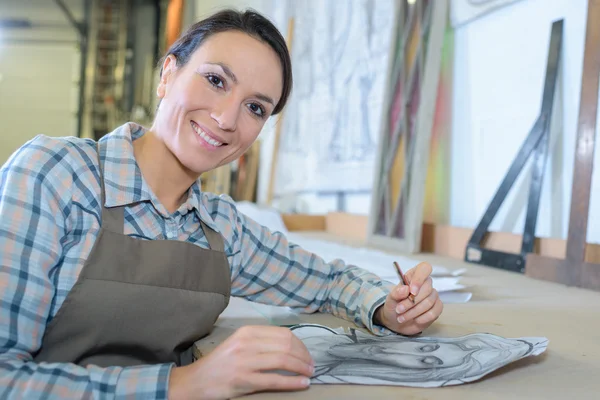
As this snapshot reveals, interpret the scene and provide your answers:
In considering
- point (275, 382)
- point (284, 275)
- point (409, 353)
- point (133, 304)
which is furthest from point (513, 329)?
point (133, 304)

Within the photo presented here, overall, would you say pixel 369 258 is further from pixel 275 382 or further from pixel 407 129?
pixel 275 382

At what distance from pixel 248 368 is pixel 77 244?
379mm

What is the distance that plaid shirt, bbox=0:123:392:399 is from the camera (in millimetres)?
765

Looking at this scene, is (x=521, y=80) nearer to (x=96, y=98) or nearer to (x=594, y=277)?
(x=594, y=277)

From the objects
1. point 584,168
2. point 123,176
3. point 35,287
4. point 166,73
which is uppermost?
point 166,73

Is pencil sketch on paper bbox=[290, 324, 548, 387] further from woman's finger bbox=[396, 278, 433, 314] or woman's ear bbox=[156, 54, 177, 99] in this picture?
woman's ear bbox=[156, 54, 177, 99]

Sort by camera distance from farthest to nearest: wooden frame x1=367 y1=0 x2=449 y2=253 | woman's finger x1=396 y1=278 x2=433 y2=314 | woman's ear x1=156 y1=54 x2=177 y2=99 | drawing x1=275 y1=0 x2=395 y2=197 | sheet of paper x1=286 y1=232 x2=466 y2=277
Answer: drawing x1=275 y1=0 x2=395 y2=197 < wooden frame x1=367 y1=0 x2=449 y2=253 < sheet of paper x1=286 y1=232 x2=466 y2=277 < woman's ear x1=156 y1=54 x2=177 y2=99 < woman's finger x1=396 y1=278 x2=433 y2=314

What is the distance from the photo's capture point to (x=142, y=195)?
1.03m

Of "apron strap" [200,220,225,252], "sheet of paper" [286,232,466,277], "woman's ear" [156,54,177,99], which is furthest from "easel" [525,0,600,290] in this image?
"woman's ear" [156,54,177,99]

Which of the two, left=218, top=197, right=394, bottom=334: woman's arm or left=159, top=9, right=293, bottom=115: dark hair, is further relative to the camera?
left=218, top=197, right=394, bottom=334: woman's arm

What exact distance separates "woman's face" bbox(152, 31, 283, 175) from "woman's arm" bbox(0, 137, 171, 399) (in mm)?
252

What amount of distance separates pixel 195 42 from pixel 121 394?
711 mm

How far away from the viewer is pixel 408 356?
90 centimetres

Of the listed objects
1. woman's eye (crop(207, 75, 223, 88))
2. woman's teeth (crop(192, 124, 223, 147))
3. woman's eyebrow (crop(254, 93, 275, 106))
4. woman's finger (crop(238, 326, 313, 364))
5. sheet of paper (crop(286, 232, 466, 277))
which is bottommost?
sheet of paper (crop(286, 232, 466, 277))
